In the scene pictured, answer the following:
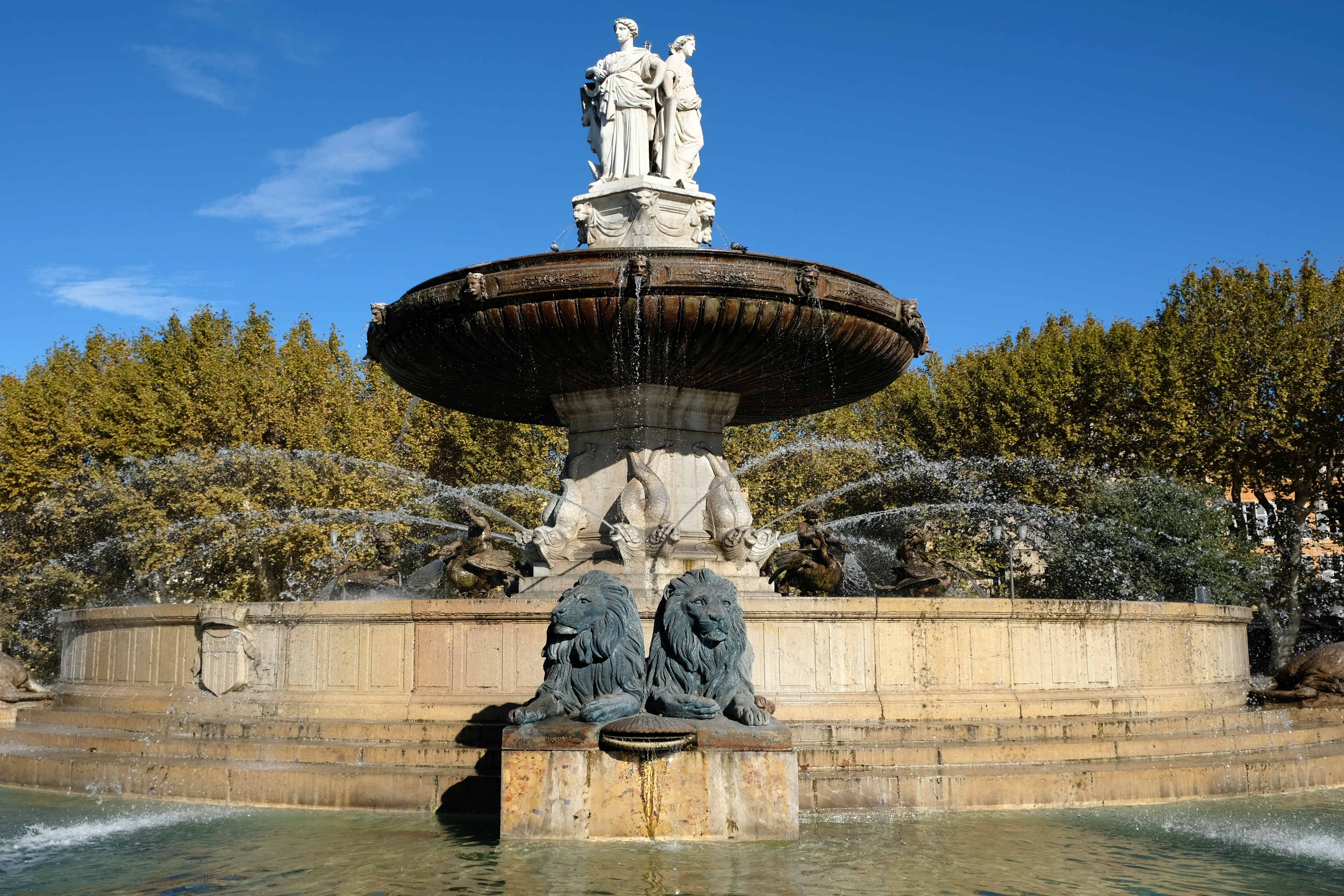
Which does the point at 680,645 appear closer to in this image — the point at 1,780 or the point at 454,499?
the point at 1,780

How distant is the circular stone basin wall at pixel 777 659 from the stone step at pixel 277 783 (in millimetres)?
860

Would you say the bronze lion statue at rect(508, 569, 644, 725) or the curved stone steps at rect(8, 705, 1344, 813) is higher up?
the bronze lion statue at rect(508, 569, 644, 725)

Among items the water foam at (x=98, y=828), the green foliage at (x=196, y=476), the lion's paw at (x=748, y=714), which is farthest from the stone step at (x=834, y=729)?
the green foliage at (x=196, y=476)

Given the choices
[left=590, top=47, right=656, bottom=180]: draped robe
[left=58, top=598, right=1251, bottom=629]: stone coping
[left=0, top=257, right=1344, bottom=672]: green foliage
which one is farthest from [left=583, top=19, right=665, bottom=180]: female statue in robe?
[left=0, top=257, right=1344, bottom=672]: green foliage

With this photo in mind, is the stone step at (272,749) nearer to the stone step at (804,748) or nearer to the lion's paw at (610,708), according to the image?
the stone step at (804,748)

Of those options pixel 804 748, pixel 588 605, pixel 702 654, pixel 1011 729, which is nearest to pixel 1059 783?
pixel 1011 729

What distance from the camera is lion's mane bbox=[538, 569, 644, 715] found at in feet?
20.4

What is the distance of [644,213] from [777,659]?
472cm

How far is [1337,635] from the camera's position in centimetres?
2450

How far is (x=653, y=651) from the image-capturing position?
6395 mm

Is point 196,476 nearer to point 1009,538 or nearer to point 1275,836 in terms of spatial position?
point 1009,538

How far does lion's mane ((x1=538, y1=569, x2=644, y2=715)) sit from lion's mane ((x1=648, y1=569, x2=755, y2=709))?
114mm

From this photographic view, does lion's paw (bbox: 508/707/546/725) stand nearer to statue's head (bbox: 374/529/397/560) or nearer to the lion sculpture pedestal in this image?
the lion sculpture pedestal

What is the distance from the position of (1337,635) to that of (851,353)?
1971 cm
